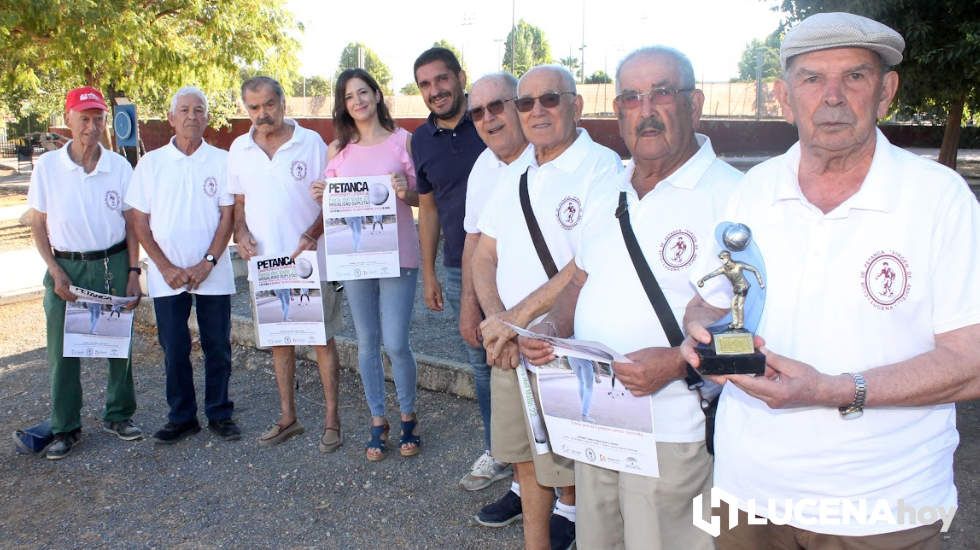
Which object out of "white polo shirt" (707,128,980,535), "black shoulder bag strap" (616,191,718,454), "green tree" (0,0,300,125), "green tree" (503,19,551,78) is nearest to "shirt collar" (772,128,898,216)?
"white polo shirt" (707,128,980,535)

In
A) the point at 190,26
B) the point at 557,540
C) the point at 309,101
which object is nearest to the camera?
the point at 557,540

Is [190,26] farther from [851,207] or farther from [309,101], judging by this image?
[309,101]

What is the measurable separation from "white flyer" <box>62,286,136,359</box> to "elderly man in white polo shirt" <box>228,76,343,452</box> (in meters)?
0.96

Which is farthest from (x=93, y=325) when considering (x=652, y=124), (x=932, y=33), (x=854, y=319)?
(x=932, y=33)

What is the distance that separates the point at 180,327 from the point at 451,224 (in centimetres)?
214

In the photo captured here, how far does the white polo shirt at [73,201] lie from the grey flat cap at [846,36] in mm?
4535

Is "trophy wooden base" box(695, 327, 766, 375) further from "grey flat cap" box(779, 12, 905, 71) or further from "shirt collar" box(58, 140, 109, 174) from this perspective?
"shirt collar" box(58, 140, 109, 174)

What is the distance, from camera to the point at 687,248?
8.46 ft

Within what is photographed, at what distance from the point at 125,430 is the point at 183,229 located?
150 cm

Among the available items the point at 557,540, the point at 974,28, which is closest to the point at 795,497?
the point at 557,540

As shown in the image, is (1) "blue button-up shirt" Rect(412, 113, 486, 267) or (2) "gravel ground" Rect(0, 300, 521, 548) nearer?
(2) "gravel ground" Rect(0, 300, 521, 548)

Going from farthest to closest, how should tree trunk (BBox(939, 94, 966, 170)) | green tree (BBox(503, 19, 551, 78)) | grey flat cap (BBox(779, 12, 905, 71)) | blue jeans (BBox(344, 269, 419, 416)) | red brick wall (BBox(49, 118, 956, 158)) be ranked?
1. green tree (BBox(503, 19, 551, 78))
2. red brick wall (BBox(49, 118, 956, 158))
3. tree trunk (BBox(939, 94, 966, 170))
4. blue jeans (BBox(344, 269, 419, 416))
5. grey flat cap (BBox(779, 12, 905, 71))

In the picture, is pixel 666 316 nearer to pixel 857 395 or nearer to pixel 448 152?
pixel 857 395

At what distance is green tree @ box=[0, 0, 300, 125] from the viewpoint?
37.6 ft
